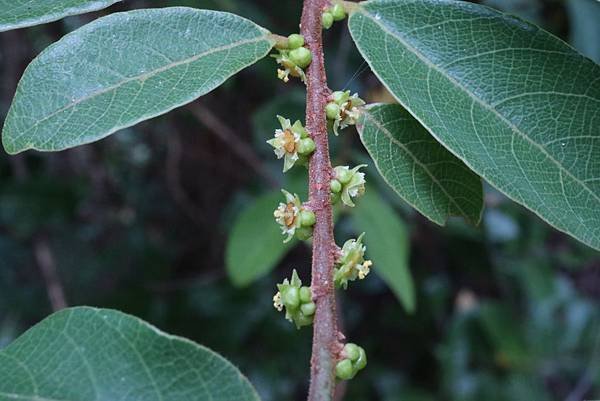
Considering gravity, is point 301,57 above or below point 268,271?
above

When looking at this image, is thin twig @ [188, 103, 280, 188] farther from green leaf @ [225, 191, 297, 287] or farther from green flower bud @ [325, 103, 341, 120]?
green flower bud @ [325, 103, 341, 120]

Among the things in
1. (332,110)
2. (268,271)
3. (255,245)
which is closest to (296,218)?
(332,110)

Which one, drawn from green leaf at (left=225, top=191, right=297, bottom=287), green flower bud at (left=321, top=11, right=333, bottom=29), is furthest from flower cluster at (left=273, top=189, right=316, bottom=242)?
green leaf at (left=225, top=191, right=297, bottom=287)

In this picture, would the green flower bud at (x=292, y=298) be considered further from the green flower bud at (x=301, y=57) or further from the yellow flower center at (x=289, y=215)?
the green flower bud at (x=301, y=57)

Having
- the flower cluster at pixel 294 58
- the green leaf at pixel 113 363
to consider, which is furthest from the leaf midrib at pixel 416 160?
the green leaf at pixel 113 363

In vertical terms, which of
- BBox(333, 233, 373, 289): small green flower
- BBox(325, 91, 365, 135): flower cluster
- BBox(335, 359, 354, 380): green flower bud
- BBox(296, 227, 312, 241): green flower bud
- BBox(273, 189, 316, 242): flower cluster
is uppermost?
BBox(325, 91, 365, 135): flower cluster

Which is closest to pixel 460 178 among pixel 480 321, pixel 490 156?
pixel 490 156

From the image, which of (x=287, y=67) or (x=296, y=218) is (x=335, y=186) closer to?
(x=296, y=218)
